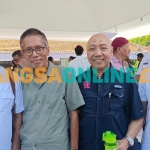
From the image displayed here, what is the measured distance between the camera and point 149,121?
1.74 meters

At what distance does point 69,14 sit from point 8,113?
Answer: 3.87 metres

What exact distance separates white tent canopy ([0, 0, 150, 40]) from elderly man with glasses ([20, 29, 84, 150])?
114 inches

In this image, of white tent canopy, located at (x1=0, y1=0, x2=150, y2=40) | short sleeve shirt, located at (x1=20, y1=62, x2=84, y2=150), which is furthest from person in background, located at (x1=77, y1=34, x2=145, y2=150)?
white tent canopy, located at (x1=0, y1=0, x2=150, y2=40)

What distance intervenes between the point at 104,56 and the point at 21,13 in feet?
11.3

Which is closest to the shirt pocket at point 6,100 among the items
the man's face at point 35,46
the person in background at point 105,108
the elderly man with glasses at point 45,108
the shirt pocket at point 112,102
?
the elderly man with glasses at point 45,108

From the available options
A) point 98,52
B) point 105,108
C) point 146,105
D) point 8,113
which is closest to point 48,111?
point 8,113

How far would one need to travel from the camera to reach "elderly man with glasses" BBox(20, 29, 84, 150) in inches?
60.4

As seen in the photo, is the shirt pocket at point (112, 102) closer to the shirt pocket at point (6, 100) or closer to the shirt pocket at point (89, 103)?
the shirt pocket at point (89, 103)

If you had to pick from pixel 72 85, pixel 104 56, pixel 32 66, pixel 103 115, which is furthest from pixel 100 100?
pixel 32 66

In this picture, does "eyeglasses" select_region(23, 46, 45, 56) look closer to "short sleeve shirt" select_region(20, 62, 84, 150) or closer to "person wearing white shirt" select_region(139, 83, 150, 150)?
"short sleeve shirt" select_region(20, 62, 84, 150)

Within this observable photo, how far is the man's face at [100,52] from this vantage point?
1.64 m

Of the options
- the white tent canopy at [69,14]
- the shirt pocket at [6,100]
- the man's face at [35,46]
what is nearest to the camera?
the shirt pocket at [6,100]

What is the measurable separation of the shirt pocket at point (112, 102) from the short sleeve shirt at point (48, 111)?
7.1 inches

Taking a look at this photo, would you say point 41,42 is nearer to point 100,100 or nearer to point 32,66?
point 32,66
